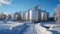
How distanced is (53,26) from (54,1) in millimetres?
404

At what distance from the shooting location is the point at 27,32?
264cm

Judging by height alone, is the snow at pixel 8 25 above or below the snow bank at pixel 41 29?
above

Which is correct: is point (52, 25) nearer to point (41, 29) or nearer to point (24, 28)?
point (41, 29)

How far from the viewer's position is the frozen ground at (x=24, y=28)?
261cm

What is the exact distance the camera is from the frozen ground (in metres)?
2.61

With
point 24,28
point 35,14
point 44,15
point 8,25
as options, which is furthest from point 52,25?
point 8,25

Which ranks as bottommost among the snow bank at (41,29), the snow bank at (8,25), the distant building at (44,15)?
the snow bank at (41,29)

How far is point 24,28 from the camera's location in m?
2.66

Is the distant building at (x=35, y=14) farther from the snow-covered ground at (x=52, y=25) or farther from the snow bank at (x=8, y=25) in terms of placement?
the snow bank at (x=8, y=25)

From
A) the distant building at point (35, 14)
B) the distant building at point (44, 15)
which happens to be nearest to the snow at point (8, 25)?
the distant building at point (35, 14)

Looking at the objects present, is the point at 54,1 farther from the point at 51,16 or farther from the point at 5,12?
the point at 5,12

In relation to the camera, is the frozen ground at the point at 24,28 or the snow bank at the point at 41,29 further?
the frozen ground at the point at 24,28

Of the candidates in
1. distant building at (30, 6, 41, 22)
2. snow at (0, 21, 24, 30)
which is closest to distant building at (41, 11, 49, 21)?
distant building at (30, 6, 41, 22)

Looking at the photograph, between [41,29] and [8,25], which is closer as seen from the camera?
[41,29]
